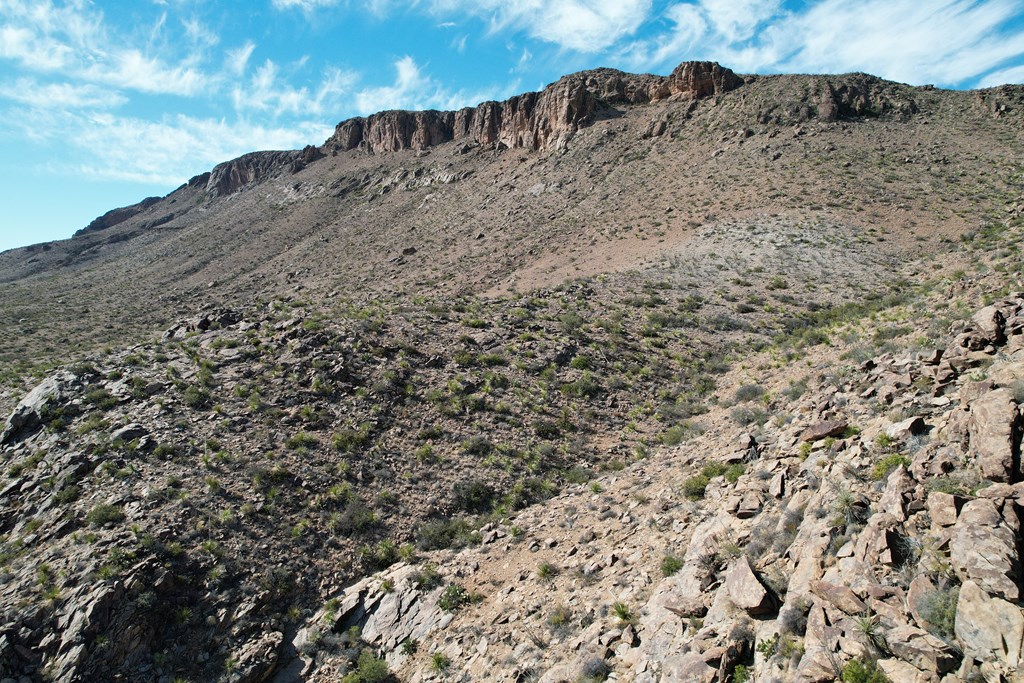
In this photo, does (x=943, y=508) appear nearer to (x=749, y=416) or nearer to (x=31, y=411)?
(x=749, y=416)

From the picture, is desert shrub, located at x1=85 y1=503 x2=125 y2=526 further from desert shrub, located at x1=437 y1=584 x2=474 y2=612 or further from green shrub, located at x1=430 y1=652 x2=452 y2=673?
green shrub, located at x1=430 y1=652 x2=452 y2=673

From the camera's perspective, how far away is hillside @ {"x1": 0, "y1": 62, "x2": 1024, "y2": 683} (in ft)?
17.0

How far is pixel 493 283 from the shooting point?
1453 inches

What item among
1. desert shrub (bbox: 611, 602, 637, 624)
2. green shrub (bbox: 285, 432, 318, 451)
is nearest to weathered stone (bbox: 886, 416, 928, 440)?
desert shrub (bbox: 611, 602, 637, 624)

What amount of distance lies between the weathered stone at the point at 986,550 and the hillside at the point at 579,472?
4 centimetres

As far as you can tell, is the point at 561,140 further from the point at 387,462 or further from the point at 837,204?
the point at 387,462

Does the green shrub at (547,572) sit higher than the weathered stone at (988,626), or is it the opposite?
the weathered stone at (988,626)

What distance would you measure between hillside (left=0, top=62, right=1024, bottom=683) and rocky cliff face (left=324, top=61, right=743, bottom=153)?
27216 mm

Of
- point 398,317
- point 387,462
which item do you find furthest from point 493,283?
point 387,462

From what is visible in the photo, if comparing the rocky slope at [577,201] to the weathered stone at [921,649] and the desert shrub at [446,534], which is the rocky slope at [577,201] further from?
the weathered stone at [921,649]

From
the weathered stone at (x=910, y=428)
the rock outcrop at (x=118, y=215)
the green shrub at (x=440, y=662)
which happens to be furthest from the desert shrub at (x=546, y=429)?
the rock outcrop at (x=118, y=215)

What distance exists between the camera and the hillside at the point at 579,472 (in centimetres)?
520

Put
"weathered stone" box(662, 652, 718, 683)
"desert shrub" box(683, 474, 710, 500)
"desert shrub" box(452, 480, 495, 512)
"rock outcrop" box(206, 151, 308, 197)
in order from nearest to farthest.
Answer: "weathered stone" box(662, 652, 718, 683) → "desert shrub" box(683, 474, 710, 500) → "desert shrub" box(452, 480, 495, 512) → "rock outcrop" box(206, 151, 308, 197)

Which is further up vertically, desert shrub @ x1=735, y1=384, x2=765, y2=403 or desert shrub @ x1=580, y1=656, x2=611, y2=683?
desert shrub @ x1=735, y1=384, x2=765, y2=403
